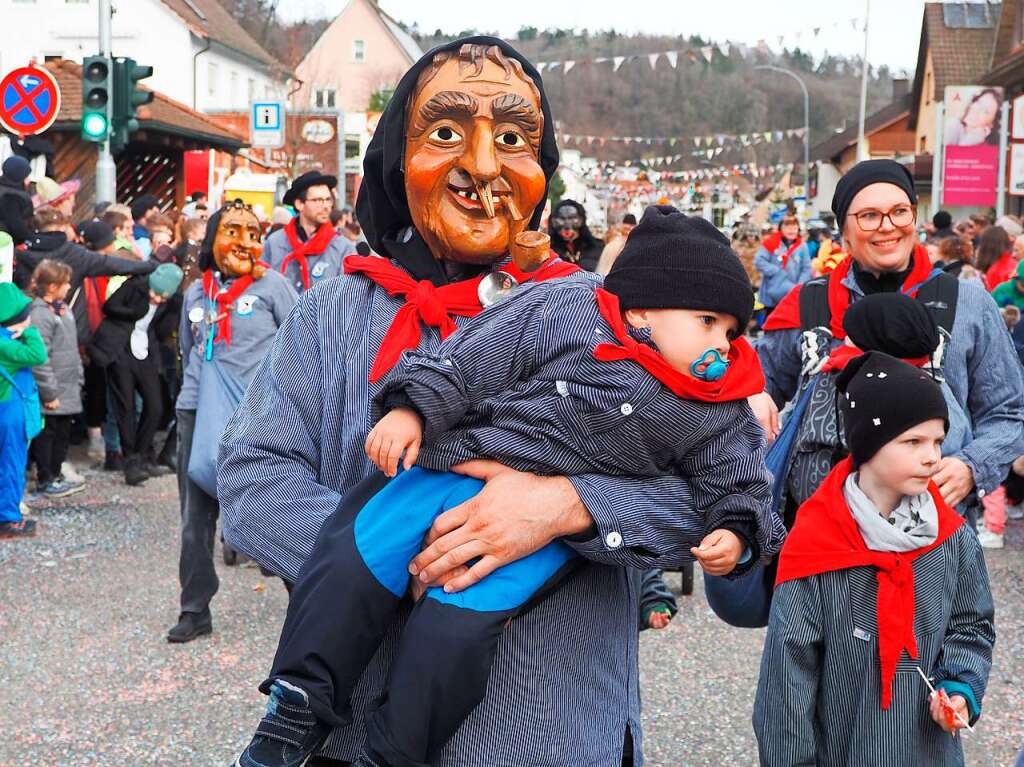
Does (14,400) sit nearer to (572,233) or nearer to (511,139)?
(572,233)

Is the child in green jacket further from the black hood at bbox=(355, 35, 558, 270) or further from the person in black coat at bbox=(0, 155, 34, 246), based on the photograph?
the black hood at bbox=(355, 35, 558, 270)

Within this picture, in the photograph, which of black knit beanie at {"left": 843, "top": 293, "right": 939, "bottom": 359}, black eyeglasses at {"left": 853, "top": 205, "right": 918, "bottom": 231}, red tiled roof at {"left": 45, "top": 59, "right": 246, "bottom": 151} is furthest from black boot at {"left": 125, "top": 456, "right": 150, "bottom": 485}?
red tiled roof at {"left": 45, "top": 59, "right": 246, "bottom": 151}

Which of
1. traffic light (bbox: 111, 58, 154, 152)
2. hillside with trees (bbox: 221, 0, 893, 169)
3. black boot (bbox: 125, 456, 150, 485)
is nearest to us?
black boot (bbox: 125, 456, 150, 485)

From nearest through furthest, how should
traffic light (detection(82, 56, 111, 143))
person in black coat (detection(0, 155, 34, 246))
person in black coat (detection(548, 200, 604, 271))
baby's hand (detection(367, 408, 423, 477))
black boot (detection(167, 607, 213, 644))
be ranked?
baby's hand (detection(367, 408, 423, 477)), black boot (detection(167, 607, 213, 644)), person in black coat (detection(548, 200, 604, 271)), person in black coat (detection(0, 155, 34, 246)), traffic light (detection(82, 56, 111, 143))

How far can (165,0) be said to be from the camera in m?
40.0

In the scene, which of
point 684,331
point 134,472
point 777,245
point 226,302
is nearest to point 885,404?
point 684,331

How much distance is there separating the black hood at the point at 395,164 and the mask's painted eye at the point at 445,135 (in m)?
0.08

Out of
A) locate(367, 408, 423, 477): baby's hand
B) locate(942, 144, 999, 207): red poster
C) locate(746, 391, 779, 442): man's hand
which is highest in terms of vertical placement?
locate(942, 144, 999, 207): red poster

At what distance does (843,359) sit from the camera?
12.2 ft

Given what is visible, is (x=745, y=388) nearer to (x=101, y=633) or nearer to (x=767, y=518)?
(x=767, y=518)

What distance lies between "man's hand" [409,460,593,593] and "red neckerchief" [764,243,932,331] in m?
2.06

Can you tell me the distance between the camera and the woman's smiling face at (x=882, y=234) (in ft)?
12.4

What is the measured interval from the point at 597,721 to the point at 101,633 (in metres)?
4.71

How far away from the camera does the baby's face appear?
2.10 meters
